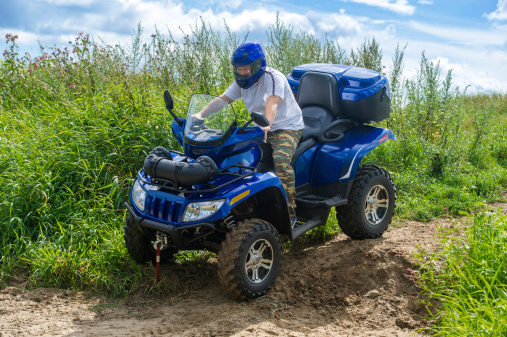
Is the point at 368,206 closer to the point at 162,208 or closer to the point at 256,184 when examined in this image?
the point at 256,184

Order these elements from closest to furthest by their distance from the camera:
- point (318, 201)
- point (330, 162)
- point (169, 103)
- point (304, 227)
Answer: point (169, 103), point (304, 227), point (318, 201), point (330, 162)

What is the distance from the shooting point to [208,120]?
178 inches

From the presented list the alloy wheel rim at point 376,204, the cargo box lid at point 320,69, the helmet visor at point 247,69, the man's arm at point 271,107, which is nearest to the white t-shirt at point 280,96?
the man's arm at point 271,107

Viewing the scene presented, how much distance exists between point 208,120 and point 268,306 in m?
1.64

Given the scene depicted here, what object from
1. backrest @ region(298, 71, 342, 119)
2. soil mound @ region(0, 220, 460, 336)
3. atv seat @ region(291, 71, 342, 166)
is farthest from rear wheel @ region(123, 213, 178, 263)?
backrest @ region(298, 71, 342, 119)

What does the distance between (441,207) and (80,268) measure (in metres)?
4.60

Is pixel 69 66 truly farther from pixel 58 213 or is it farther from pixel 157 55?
pixel 58 213

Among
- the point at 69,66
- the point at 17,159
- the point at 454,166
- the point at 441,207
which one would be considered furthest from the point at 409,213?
the point at 69,66

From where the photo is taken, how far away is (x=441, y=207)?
22.9 feet

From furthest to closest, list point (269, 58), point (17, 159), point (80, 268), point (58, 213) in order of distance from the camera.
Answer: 1. point (269, 58)
2. point (17, 159)
3. point (58, 213)
4. point (80, 268)

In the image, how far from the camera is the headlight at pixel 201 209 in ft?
13.5

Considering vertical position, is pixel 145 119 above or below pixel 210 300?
above

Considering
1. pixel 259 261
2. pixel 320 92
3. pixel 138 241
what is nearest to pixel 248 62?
pixel 320 92

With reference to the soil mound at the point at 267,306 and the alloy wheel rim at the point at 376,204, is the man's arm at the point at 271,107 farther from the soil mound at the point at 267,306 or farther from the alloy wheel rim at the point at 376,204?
the alloy wheel rim at the point at 376,204
